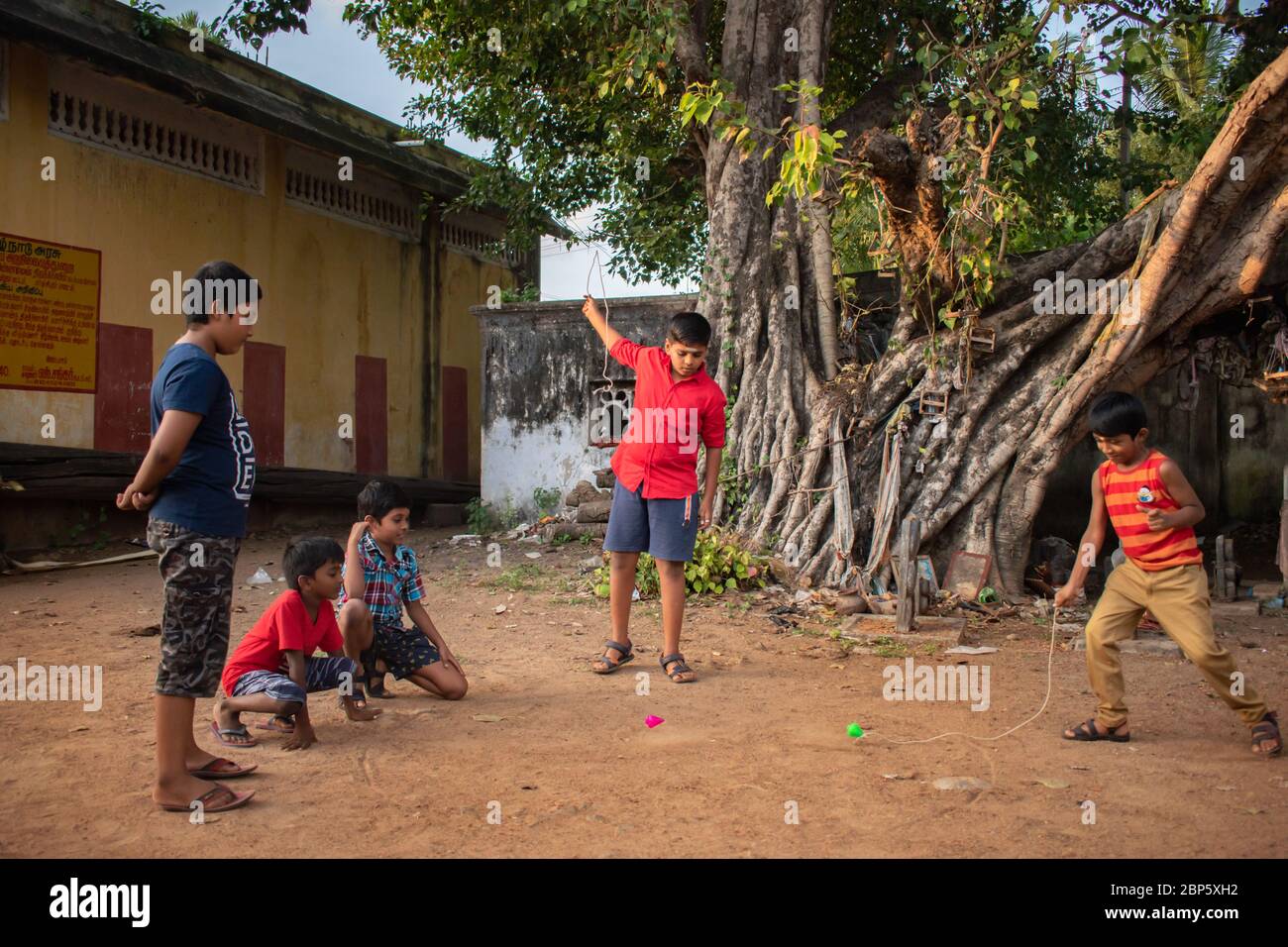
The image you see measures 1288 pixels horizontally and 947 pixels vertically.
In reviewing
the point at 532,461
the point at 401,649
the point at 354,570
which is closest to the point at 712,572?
the point at 401,649

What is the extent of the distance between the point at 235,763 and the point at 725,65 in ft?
25.6

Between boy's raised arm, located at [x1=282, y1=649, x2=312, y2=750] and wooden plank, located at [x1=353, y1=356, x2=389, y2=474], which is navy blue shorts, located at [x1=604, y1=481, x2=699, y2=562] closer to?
boy's raised arm, located at [x1=282, y1=649, x2=312, y2=750]

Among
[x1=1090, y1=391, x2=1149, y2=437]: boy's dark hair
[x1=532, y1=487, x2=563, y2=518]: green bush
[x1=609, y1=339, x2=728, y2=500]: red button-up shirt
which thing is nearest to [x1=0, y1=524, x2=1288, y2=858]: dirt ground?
[x1=609, y1=339, x2=728, y2=500]: red button-up shirt

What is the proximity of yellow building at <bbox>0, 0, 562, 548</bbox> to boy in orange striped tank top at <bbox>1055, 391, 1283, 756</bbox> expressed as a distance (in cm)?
852

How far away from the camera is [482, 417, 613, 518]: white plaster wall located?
1164 cm

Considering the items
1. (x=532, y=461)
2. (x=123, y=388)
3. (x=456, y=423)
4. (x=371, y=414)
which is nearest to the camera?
(x=123, y=388)

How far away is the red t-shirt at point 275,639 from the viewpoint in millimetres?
4148

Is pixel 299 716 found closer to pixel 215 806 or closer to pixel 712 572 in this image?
pixel 215 806

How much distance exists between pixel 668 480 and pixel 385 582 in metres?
1.53

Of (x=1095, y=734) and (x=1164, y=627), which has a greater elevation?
(x=1164, y=627)

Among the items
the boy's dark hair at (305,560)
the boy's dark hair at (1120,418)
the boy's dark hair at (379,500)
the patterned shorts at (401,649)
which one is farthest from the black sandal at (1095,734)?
the boy's dark hair at (305,560)

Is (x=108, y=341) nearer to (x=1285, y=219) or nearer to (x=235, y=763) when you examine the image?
(x=235, y=763)

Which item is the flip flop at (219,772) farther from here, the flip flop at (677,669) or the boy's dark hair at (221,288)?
the flip flop at (677,669)

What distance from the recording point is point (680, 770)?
3.87 meters
